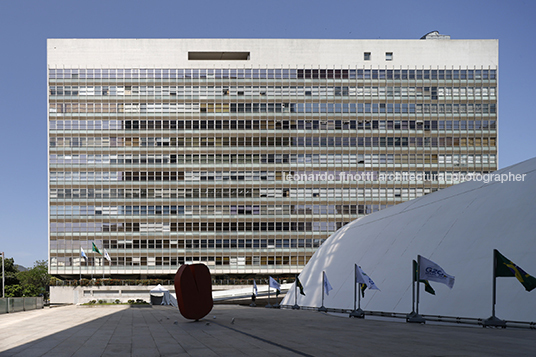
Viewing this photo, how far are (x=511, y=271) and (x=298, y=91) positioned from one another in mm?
84270

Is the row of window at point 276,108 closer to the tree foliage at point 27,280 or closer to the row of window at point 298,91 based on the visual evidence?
the row of window at point 298,91

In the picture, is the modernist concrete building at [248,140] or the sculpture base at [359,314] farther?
the modernist concrete building at [248,140]

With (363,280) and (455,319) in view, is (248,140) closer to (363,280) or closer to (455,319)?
(363,280)

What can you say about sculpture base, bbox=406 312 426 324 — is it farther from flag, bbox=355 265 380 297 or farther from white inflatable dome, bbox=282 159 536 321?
flag, bbox=355 265 380 297

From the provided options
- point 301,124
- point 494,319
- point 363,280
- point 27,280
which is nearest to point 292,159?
point 301,124

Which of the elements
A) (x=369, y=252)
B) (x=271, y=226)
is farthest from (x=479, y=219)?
(x=271, y=226)

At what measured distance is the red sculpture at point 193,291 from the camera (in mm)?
27000

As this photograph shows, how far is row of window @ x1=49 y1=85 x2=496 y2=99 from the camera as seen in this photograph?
102562 millimetres

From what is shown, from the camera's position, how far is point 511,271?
71.2 ft

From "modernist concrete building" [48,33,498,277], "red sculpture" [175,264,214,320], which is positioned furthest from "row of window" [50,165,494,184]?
"red sculpture" [175,264,214,320]

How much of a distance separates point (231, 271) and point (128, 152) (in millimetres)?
31450

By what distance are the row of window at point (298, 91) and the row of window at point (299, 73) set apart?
2.09 meters

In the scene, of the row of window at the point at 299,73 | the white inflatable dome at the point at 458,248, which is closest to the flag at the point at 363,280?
the white inflatable dome at the point at 458,248

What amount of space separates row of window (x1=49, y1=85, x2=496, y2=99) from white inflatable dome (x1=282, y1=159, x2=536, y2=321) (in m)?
59.5
